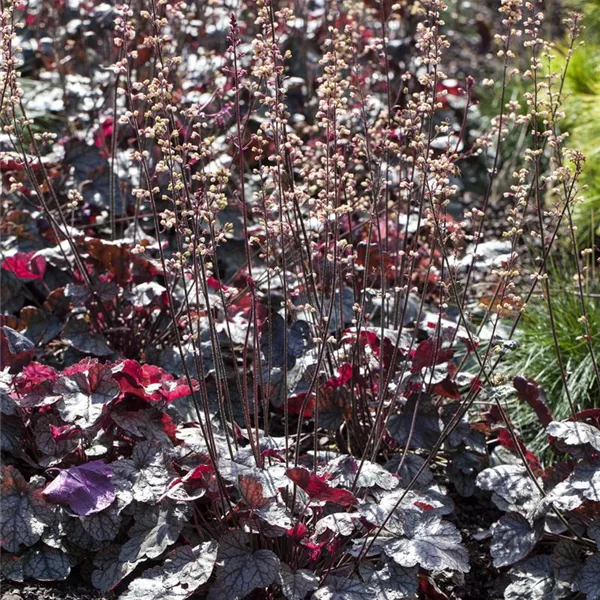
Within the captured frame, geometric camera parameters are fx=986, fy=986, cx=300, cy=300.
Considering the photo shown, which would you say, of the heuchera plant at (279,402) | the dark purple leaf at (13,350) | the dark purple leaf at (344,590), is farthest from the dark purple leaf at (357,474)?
the dark purple leaf at (13,350)

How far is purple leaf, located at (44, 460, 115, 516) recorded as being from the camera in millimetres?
2605

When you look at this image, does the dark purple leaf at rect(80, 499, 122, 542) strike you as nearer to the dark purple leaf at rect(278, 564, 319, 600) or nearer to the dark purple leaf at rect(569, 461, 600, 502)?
the dark purple leaf at rect(278, 564, 319, 600)

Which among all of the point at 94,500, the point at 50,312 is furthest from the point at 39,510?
the point at 50,312

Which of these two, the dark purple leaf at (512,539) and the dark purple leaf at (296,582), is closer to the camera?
the dark purple leaf at (296,582)

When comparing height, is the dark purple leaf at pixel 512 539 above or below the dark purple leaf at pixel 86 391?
below

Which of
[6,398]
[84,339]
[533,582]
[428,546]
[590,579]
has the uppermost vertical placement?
[6,398]

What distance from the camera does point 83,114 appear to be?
449 centimetres

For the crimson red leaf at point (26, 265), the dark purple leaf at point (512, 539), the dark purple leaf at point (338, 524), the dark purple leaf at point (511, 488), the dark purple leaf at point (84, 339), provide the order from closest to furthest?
the dark purple leaf at point (338, 524), the dark purple leaf at point (512, 539), the dark purple leaf at point (511, 488), the dark purple leaf at point (84, 339), the crimson red leaf at point (26, 265)

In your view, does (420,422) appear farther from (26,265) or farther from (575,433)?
(26,265)

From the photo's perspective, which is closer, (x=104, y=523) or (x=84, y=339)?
(x=104, y=523)

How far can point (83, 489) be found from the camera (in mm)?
2629

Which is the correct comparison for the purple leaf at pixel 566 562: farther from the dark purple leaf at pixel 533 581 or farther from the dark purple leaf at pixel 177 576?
the dark purple leaf at pixel 177 576

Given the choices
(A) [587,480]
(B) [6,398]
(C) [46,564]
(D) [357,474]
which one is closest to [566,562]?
(A) [587,480]

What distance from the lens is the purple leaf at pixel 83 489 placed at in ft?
8.55
